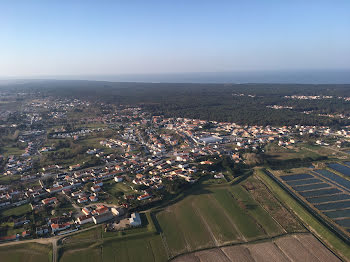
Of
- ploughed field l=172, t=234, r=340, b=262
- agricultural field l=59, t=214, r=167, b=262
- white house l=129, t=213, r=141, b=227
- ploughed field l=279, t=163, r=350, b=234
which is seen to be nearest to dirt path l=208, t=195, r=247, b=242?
ploughed field l=172, t=234, r=340, b=262

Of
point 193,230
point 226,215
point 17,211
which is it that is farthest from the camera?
point 17,211

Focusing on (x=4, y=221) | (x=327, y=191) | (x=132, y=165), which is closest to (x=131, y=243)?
(x=4, y=221)

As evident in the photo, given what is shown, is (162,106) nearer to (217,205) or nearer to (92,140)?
(92,140)

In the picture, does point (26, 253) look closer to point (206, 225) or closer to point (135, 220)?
point (135, 220)

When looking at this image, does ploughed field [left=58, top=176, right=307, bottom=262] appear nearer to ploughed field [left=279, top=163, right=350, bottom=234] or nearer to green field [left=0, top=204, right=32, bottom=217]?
ploughed field [left=279, top=163, right=350, bottom=234]

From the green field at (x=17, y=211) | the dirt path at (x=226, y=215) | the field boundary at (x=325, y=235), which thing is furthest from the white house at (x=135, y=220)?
the field boundary at (x=325, y=235)

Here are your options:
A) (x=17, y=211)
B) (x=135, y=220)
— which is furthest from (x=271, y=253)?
(x=17, y=211)
